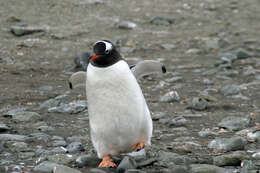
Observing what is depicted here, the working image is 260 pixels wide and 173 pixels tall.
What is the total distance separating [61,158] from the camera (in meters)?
4.25

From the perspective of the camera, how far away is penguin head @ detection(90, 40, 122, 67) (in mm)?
4129

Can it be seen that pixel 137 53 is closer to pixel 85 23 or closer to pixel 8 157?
pixel 85 23

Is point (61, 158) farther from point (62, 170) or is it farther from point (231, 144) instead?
point (231, 144)

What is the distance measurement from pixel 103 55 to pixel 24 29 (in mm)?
7367

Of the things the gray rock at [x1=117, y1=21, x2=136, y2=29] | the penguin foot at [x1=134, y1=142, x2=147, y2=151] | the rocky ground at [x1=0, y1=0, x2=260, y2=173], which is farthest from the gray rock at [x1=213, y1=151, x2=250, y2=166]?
the gray rock at [x1=117, y1=21, x2=136, y2=29]

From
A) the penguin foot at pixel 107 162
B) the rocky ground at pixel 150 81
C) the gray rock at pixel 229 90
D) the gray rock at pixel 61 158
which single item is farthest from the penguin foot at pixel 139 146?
the gray rock at pixel 229 90

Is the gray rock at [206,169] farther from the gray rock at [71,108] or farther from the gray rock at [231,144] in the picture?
the gray rock at [71,108]

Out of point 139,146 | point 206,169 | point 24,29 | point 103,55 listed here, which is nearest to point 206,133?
point 139,146

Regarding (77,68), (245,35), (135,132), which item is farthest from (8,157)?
(245,35)

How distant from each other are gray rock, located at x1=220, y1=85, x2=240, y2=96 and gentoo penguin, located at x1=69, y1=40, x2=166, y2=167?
3289 millimetres

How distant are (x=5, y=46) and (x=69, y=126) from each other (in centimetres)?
494

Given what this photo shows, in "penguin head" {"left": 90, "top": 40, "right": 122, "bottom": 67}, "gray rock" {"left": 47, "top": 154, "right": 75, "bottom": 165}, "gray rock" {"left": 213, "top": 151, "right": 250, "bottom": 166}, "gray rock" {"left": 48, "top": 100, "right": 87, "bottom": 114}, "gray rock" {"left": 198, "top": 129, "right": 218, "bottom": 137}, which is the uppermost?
"penguin head" {"left": 90, "top": 40, "right": 122, "bottom": 67}

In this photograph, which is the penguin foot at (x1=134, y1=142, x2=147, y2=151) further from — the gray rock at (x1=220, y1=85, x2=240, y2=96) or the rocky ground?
the gray rock at (x1=220, y1=85, x2=240, y2=96)

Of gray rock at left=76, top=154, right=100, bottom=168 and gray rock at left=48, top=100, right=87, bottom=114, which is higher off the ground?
gray rock at left=76, top=154, right=100, bottom=168
